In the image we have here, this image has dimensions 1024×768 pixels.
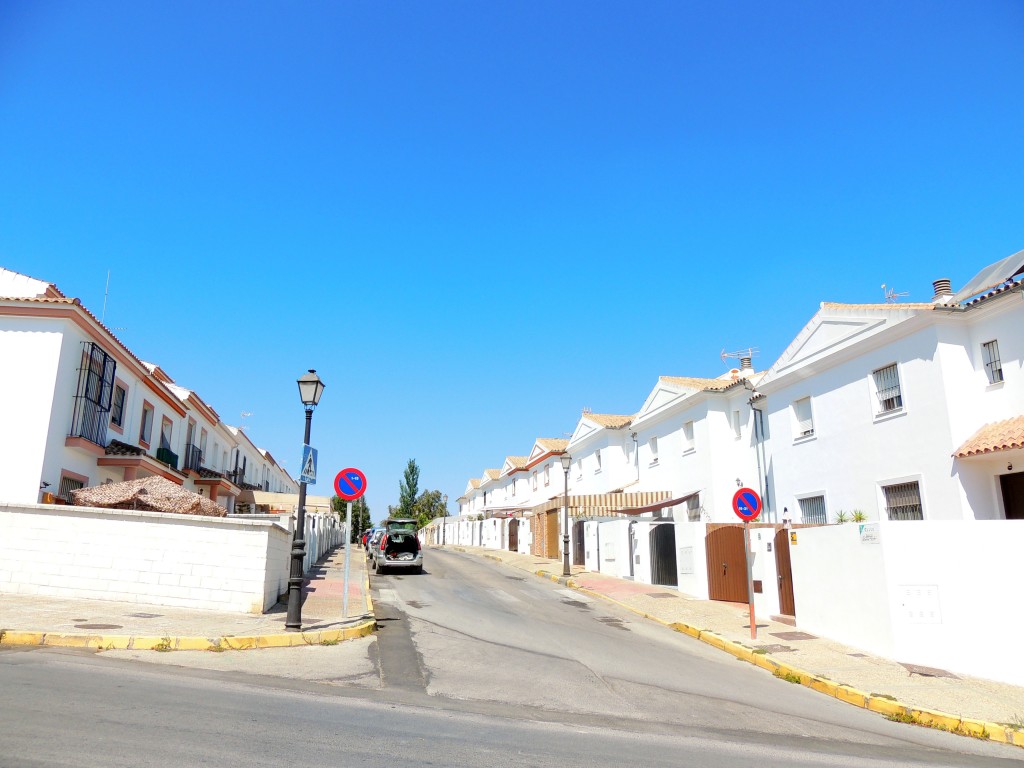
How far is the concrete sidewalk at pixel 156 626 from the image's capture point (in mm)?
10008

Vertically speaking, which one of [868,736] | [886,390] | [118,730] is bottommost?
[868,736]

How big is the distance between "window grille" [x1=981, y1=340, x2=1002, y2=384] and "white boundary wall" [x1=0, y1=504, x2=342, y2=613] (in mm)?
16450

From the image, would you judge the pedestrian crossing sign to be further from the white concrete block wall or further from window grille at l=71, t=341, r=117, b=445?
window grille at l=71, t=341, r=117, b=445

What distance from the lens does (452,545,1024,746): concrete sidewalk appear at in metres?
8.88

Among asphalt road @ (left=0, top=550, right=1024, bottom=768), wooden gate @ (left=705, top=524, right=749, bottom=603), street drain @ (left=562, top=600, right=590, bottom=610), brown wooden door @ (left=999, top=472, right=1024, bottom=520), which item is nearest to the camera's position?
asphalt road @ (left=0, top=550, right=1024, bottom=768)

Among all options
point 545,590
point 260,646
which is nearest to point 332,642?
point 260,646

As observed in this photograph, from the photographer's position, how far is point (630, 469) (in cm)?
3612

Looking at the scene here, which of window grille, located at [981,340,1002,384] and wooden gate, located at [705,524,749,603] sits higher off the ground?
window grille, located at [981,340,1002,384]

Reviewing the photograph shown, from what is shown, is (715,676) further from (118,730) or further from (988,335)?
(988,335)

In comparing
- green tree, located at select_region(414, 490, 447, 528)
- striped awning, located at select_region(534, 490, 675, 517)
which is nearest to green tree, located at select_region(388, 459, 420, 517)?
green tree, located at select_region(414, 490, 447, 528)

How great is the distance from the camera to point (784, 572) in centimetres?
1656

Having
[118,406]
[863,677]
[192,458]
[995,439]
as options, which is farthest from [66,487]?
[995,439]

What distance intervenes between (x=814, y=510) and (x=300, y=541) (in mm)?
Answer: 15288

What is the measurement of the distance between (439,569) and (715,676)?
20.9m
